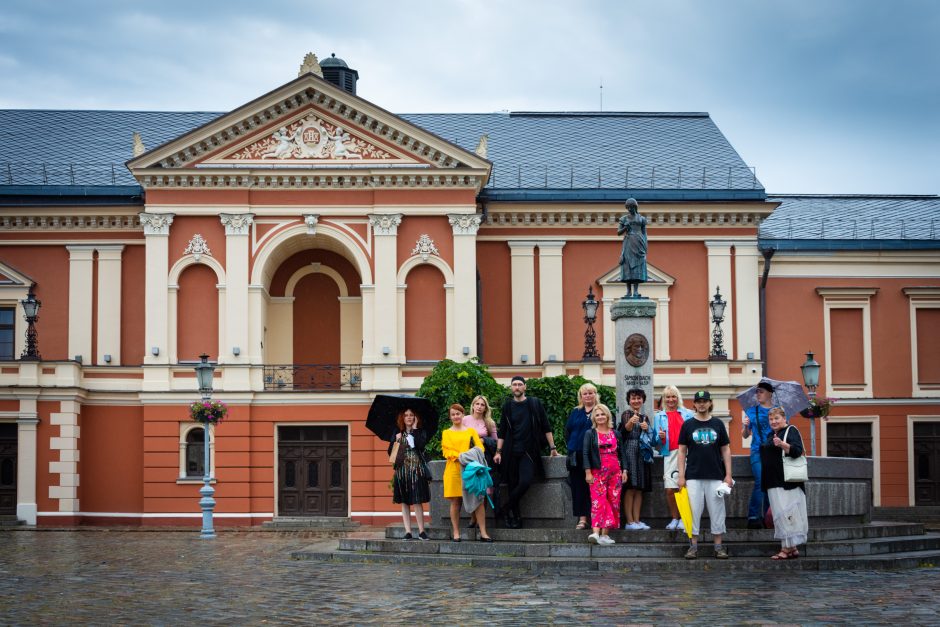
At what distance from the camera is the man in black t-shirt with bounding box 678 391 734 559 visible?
639 inches

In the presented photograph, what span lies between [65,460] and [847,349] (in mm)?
22805

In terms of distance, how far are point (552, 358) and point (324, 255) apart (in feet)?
23.9

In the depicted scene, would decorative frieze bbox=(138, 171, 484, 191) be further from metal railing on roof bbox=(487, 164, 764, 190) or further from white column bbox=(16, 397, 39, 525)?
white column bbox=(16, 397, 39, 525)

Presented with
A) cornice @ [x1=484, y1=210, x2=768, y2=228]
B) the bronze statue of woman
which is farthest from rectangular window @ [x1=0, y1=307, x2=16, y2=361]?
the bronze statue of woman

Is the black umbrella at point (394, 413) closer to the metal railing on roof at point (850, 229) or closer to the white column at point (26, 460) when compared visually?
the white column at point (26, 460)

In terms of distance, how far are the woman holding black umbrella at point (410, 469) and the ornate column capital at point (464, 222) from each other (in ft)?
58.8

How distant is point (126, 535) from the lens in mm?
30547

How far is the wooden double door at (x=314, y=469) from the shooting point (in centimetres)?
3612

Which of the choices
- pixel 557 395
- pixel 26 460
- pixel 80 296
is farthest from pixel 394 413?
pixel 80 296

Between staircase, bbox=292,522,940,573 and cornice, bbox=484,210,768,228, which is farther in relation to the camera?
cornice, bbox=484,210,768,228

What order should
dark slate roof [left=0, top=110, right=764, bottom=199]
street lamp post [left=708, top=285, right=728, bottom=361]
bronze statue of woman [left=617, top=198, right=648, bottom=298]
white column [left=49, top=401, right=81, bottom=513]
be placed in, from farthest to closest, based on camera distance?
dark slate roof [left=0, top=110, right=764, bottom=199], street lamp post [left=708, top=285, right=728, bottom=361], white column [left=49, top=401, right=81, bottom=513], bronze statue of woman [left=617, top=198, right=648, bottom=298]

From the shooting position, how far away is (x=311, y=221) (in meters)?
36.6

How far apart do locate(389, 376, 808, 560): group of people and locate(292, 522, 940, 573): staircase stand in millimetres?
184

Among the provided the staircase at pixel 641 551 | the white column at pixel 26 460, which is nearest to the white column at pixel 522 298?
the white column at pixel 26 460
